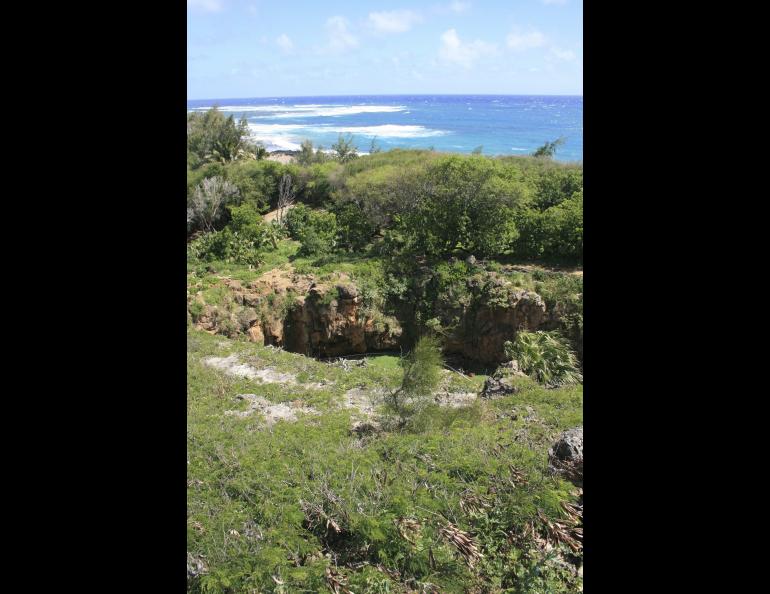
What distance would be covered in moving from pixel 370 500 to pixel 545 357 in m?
7.42

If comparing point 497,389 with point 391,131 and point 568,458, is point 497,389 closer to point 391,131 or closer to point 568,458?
point 568,458

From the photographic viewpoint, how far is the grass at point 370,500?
179 inches

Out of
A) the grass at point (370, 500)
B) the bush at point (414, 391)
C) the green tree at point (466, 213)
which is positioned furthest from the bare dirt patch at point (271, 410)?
the green tree at point (466, 213)

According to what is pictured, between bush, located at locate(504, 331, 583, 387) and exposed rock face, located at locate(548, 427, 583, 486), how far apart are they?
431 cm

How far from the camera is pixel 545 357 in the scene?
12047mm

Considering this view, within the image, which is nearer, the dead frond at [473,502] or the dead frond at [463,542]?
the dead frond at [463,542]

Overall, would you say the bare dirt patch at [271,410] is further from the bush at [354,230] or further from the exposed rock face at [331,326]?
the bush at [354,230]

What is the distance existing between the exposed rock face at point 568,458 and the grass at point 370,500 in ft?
0.47

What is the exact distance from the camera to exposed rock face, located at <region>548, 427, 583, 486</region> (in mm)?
5879
